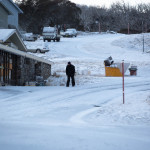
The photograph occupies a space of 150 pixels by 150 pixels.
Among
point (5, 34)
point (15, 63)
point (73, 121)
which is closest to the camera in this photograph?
point (73, 121)

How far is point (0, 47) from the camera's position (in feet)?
53.3

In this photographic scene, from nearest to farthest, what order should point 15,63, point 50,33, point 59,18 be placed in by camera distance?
1. point 15,63
2. point 50,33
3. point 59,18

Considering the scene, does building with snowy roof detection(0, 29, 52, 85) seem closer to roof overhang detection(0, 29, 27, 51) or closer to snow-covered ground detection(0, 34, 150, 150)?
roof overhang detection(0, 29, 27, 51)

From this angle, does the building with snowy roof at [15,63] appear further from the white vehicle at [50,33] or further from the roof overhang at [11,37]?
the white vehicle at [50,33]

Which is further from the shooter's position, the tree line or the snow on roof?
the tree line

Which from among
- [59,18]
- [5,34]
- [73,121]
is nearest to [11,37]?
[5,34]

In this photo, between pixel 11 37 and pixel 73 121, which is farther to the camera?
pixel 11 37

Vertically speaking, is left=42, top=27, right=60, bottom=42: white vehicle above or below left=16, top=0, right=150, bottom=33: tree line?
below

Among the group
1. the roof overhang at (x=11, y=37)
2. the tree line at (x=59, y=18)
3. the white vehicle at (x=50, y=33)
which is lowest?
the roof overhang at (x=11, y=37)

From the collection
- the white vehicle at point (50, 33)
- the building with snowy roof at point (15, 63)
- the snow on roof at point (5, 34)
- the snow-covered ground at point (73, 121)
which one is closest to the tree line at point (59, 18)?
the white vehicle at point (50, 33)

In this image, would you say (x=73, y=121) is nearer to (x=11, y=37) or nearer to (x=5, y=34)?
(x=5, y=34)

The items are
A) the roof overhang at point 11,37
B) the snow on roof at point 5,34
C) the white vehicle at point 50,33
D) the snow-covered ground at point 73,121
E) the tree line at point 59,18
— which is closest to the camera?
the snow-covered ground at point 73,121

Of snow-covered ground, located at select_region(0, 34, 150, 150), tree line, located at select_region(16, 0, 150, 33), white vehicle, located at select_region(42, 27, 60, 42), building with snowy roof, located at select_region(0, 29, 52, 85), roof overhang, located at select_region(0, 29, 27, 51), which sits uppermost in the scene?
tree line, located at select_region(16, 0, 150, 33)

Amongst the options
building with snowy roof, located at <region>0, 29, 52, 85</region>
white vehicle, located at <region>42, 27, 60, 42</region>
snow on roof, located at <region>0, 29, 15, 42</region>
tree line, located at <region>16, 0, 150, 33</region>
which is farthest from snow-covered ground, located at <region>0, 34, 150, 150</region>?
tree line, located at <region>16, 0, 150, 33</region>
